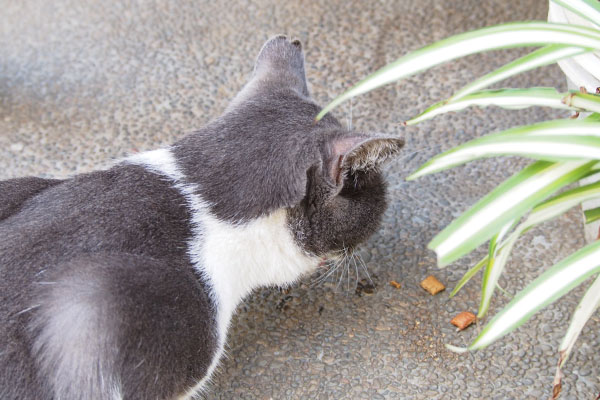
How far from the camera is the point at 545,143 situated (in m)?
1.26

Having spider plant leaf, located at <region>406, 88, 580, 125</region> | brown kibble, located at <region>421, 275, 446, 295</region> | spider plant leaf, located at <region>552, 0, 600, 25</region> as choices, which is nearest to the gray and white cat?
spider plant leaf, located at <region>406, 88, 580, 125</region>

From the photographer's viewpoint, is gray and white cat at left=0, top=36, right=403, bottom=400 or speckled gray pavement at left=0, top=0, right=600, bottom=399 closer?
gray and white cat at left=0, top=36, right=403, bottom=400

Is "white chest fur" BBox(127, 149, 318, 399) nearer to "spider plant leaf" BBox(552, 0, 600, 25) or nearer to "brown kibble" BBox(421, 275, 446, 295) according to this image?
"brown kibble" BBox(421, 275, 446, 295)

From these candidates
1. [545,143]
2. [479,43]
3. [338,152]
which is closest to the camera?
[545,143]

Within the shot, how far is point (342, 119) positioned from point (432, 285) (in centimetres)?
85

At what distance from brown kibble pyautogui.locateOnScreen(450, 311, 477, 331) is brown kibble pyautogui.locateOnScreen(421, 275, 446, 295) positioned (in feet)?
0.35

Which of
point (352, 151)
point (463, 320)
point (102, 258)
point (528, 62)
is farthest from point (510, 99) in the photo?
point (102, 258)

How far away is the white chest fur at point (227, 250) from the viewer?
1.65 m

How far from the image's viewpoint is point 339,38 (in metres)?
3.01

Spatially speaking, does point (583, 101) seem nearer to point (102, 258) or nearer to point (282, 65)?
point (282, 65)

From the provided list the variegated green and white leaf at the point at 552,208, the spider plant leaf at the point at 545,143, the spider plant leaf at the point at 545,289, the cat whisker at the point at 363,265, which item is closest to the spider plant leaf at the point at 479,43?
the spider plant leaf at the point at 545,143

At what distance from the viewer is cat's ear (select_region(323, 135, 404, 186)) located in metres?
1.58

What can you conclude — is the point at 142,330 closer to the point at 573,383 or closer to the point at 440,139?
the point at 573,383

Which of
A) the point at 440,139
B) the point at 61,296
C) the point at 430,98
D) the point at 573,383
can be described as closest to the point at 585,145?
the point at 573,383
